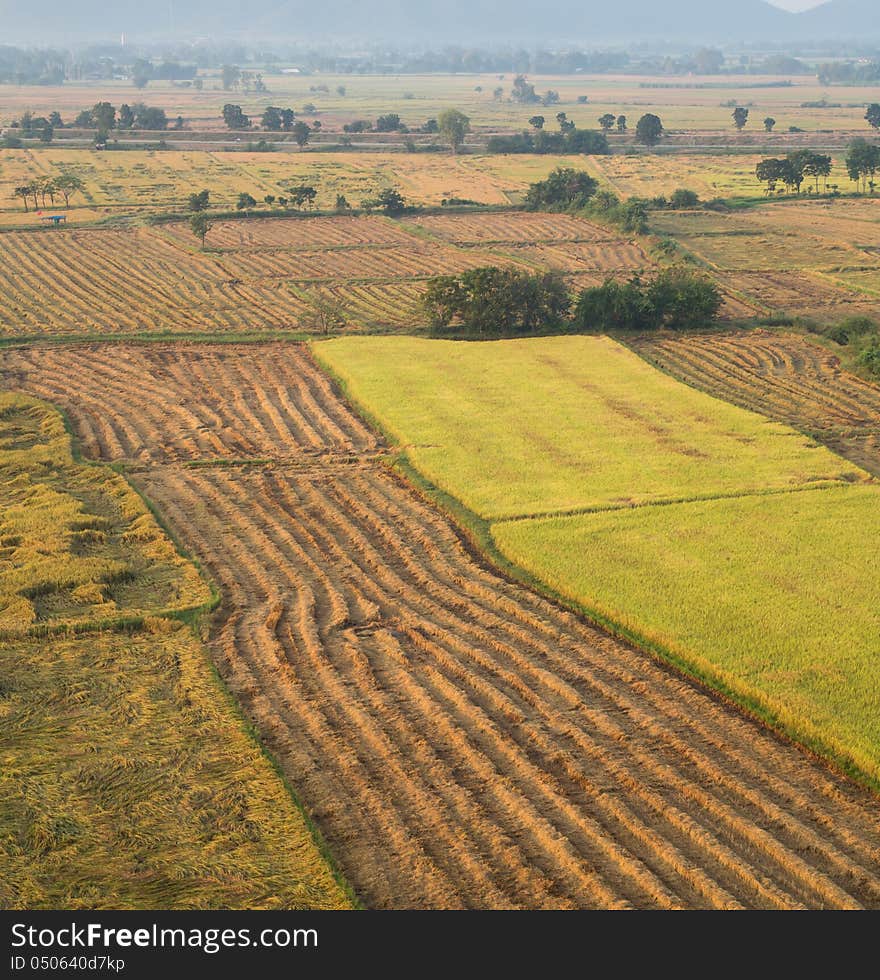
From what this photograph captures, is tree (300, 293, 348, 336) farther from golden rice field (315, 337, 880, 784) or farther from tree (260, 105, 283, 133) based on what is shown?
tree (260, 105, 283, 133)

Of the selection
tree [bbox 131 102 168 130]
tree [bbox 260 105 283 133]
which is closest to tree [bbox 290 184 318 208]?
tree [bbox 131 102 168 130]

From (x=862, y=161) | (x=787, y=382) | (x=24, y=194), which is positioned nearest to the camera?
(x=787, y=382)

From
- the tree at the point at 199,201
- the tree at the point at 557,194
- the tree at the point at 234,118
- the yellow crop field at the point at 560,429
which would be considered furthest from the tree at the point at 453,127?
the yellow crop field at the point at 560,429

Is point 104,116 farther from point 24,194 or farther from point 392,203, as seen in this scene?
point 392,203

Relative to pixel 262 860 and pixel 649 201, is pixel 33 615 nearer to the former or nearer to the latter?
pixel 262 860

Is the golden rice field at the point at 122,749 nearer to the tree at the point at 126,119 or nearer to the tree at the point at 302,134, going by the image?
the tree at the point at 302,134

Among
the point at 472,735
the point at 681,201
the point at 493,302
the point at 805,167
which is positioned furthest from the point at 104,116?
the point at 472,735

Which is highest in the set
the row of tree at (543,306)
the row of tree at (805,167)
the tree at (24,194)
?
the row of tree at (805,167)

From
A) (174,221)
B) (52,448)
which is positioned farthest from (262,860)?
(174,221)
